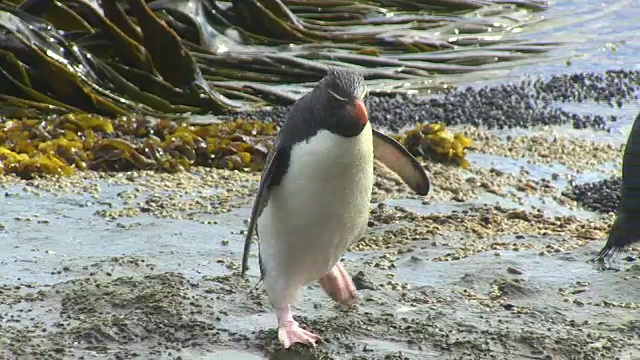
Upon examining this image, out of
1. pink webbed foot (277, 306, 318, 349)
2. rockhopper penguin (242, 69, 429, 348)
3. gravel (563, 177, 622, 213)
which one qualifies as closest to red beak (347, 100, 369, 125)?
rockhopper penguin (242, 69, 429, 348)

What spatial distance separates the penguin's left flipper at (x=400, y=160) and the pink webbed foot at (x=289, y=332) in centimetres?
86

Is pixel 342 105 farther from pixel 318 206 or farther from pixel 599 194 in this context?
pixel 599 194

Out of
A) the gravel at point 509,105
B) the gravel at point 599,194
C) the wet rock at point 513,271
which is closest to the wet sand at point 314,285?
the wet rock at point 513,271

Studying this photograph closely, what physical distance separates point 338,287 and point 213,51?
6.57 metres

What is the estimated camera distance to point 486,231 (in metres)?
5.95

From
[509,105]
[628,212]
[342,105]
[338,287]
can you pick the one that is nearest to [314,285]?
[338,287]

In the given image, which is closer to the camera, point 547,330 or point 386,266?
point 547,330

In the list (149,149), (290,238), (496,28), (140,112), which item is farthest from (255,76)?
(290,238)

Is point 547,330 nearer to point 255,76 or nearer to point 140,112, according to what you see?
point 140,112

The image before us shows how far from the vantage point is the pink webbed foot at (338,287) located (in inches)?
175

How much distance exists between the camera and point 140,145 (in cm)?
737

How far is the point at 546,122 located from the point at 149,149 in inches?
144

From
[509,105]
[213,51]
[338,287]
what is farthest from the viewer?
[213,51]

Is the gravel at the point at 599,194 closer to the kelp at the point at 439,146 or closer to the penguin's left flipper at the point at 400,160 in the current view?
the kelp at the point at 439,146
